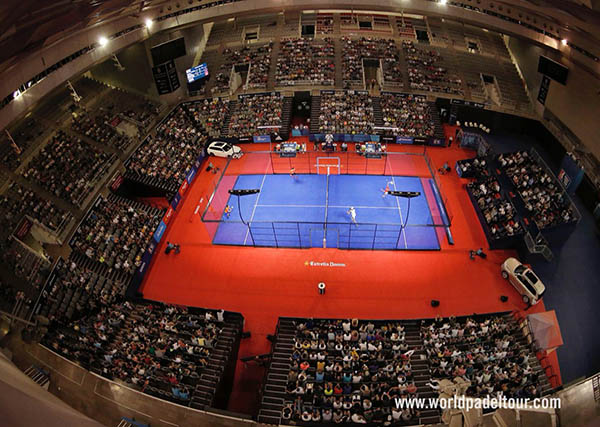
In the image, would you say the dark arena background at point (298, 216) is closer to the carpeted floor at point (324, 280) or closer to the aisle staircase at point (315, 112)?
the carpeted floor at point (324, 280)

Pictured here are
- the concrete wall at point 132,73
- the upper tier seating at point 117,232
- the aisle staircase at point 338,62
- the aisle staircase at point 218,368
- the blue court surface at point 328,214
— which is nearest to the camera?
the aisle staircase at point 218,368

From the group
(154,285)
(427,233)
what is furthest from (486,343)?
(154,285)

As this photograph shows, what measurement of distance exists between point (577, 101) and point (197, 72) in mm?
33139

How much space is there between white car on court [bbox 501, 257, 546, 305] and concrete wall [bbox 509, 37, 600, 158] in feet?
38.3

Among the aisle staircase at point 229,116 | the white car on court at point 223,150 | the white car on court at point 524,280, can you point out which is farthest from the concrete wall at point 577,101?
the aisle staircase at point 229,116

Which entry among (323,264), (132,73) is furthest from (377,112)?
(132,73)

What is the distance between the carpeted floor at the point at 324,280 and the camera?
A: 22.6 meters

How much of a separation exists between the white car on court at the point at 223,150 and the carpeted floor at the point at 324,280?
9.27 m

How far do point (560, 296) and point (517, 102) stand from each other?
67.6 ft

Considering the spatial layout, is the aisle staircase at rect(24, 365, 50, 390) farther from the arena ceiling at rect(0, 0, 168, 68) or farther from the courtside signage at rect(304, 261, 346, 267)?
the courtside signage at rect(304, 261, 346, 267)

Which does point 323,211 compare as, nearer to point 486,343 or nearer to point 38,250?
point 486,343

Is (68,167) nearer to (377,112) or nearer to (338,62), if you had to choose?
(377,112)

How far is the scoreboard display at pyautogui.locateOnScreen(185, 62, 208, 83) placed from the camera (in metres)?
37.8

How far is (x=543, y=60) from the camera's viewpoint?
31.4 meters
